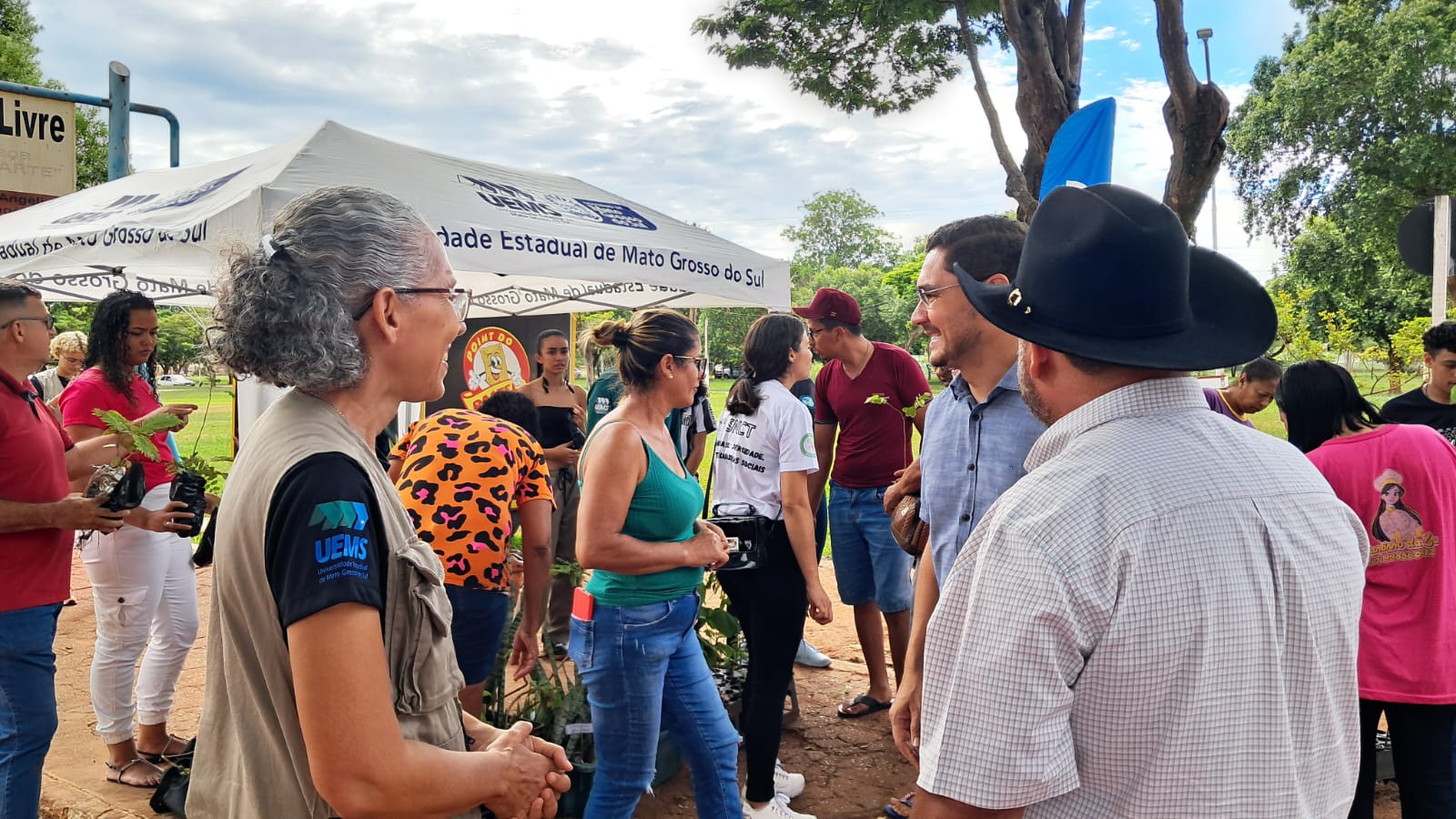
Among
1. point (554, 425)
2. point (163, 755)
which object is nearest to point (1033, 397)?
point (163, 755)

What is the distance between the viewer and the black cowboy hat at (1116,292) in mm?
1335

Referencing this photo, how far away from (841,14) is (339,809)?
9568 mm

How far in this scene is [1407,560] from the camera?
3014 millimetres

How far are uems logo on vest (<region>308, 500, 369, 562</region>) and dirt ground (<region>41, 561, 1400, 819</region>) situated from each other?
3.03 meters

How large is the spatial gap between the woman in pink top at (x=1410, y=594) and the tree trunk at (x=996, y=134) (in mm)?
5244

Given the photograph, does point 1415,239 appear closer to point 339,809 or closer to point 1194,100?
point 1194,100

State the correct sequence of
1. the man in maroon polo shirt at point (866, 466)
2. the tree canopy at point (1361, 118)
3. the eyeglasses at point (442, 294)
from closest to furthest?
the eyeglasses at point (442, 294) < the man in maroon polo shirt at point (866, 466) < the tree canopy at point (1361, 118)

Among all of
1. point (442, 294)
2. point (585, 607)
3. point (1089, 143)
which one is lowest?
point (585, 607)

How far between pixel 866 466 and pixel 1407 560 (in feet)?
7.97

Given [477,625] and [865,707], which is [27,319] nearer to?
[477,625]

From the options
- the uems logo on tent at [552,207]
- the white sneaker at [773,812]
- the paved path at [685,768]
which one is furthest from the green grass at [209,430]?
the white sneaker at [773,812]

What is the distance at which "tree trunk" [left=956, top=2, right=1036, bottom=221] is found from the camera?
8258mm

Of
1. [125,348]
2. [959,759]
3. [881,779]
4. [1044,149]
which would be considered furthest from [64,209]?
[1044,149]

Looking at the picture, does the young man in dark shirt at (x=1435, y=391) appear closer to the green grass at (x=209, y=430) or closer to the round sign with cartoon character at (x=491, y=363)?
the round sign with cartoon character at (x=491, y=363)
